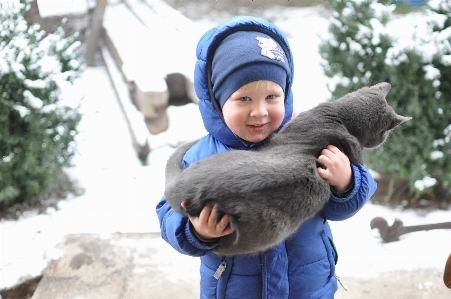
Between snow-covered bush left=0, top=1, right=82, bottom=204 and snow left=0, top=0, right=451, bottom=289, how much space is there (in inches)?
7.6

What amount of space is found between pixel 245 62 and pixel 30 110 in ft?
8.18

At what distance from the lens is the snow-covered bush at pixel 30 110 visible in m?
3.21

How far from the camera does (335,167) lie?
1193 mm

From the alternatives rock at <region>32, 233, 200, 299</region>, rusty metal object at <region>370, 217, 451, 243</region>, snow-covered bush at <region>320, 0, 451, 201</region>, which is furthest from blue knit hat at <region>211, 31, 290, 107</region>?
rusty metal object at <region>370, 217, 451, 243</region>

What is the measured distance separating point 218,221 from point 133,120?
381cm

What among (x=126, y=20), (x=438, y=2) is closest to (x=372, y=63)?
(x=438, y=2)

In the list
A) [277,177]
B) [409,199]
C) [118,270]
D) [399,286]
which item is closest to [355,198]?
[277,177]

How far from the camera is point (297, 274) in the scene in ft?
4.55

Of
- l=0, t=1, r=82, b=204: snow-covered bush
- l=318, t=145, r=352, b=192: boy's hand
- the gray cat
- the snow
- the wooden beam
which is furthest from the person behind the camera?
the wooden beam

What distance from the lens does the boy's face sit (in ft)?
4.14

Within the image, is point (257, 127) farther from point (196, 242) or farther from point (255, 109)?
point (196, 242)

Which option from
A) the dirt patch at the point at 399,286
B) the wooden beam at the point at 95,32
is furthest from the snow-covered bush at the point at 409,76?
the wooden beam at the point at 95,32

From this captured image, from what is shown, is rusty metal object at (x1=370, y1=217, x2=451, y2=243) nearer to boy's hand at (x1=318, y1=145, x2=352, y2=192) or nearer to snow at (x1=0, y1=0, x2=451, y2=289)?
snow at (x1=0, y1=0, x2=451, y2=289)

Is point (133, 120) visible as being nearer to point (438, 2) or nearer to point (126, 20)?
point (126, 20)
